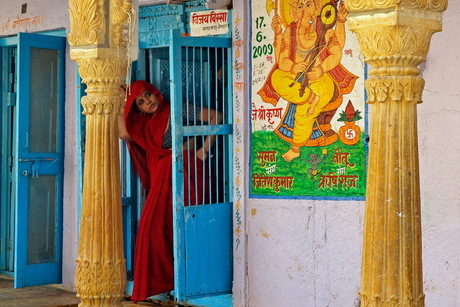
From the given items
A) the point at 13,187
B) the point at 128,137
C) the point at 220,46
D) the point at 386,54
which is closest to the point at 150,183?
the point at 128,137

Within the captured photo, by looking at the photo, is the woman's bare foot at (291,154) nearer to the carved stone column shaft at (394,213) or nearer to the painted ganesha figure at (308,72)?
the painted ganesha figure at (308,72)


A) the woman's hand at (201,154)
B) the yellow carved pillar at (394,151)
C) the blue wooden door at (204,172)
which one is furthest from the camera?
the woman's hand at (201,154)

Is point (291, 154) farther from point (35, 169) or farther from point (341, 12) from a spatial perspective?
point (35, 169)

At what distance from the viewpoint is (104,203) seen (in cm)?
549

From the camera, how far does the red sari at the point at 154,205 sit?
730cm

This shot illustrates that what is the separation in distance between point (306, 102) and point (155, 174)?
5.13ft

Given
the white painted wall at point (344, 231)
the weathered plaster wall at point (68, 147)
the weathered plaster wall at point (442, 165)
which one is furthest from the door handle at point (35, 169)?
the weathered plaster wall at point (442, 165)

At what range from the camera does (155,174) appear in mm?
7500

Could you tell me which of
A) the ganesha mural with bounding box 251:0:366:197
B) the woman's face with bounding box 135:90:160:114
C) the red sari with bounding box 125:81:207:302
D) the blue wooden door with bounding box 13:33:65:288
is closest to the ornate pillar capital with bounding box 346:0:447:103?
the ganesha mural with bounding box 251:0:366:197

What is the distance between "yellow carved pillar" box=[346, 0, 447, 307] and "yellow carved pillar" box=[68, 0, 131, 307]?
6.07 feet

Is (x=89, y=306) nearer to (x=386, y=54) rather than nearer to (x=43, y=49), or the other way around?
(x=386, y=54)

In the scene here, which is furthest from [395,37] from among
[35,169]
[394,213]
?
[35,169]

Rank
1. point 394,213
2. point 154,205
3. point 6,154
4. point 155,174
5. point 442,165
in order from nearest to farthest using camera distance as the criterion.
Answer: point 394,213 < point 442,165 < point 154,205 < point 155,174 < point 6,154

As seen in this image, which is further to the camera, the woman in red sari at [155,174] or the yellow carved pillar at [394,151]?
the woman in red sari at [155,174]
